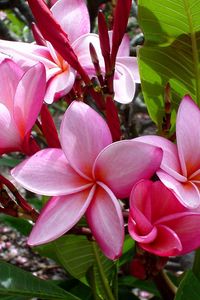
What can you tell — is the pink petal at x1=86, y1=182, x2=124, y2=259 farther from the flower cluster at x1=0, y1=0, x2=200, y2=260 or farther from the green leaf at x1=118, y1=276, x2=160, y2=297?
the green leaf at x1=118, y1=276, x2=160, y2=297

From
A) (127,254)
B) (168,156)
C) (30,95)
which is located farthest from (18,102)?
(127,254)

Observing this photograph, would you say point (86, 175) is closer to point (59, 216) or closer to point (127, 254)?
point (59, 216)

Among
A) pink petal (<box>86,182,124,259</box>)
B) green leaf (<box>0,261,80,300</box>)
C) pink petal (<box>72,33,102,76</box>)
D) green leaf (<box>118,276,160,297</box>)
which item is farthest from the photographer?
green leaf (<box>118,276,160,297</box>)

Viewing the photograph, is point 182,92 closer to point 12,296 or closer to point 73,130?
point 73,130

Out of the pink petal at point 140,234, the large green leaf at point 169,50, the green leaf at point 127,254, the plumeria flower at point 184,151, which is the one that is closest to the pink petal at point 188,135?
the plumeria flower at point 184,151

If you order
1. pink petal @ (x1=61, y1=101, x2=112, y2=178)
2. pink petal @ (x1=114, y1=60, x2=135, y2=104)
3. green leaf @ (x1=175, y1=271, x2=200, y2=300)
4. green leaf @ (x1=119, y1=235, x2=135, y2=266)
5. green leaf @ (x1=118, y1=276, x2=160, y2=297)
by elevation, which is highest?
pink petal @ (x1=61, y1=101, x2=112, y2=178)

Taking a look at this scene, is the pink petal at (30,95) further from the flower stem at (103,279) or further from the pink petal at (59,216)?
the flower stem at (103,279)

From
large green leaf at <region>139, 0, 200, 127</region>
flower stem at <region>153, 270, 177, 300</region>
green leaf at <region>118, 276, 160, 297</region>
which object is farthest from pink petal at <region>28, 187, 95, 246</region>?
green leaf at <region>118, 276, 160, 297</region>

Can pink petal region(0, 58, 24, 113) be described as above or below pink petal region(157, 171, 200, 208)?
above
